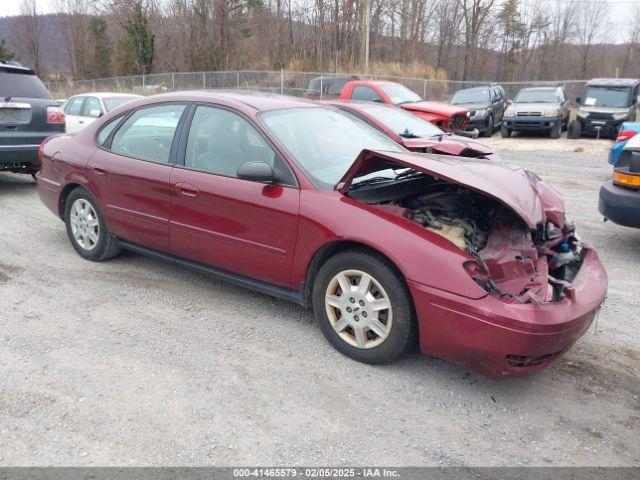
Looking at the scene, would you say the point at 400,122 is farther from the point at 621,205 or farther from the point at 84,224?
the point at 84,224

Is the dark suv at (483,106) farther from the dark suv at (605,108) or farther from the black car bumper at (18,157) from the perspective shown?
the black car bumper at (18,157)

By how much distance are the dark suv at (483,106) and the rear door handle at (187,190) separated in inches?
588

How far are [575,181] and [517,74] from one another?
44.3m

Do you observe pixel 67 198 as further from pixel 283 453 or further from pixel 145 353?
pixel 283 453

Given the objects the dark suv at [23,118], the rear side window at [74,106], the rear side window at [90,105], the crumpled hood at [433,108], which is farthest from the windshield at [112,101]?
the crumpled hood at [433,108]

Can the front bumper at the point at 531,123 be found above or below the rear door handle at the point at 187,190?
below

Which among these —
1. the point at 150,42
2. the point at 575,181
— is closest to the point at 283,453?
the point at 575,181

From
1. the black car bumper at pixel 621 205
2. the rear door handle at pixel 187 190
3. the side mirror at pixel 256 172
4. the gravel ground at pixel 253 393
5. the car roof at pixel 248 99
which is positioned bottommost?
the gravel ground at pixel 253 393

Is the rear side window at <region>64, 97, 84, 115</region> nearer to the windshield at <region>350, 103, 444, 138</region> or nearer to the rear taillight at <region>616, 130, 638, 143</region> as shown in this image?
the windshield at <region>350, 103, 444, 138</region>

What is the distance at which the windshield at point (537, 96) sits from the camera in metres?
17.8

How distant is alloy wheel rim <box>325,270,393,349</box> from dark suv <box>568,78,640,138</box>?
1602cm

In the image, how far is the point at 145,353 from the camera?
3.49m

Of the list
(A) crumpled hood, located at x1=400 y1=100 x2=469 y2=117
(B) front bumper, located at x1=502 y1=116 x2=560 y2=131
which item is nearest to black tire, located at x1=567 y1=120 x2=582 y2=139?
(B) front bumper, located at x1=502 y1=116 x2=560 y2=131

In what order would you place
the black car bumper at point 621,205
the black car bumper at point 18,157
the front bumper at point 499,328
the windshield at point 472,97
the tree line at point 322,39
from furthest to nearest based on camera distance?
the tree line at point 322,39, the windshield at point 472,97, the black car bumper at point 18,157, the black car bumper at point 621,205, the front bumper at point 499,328
